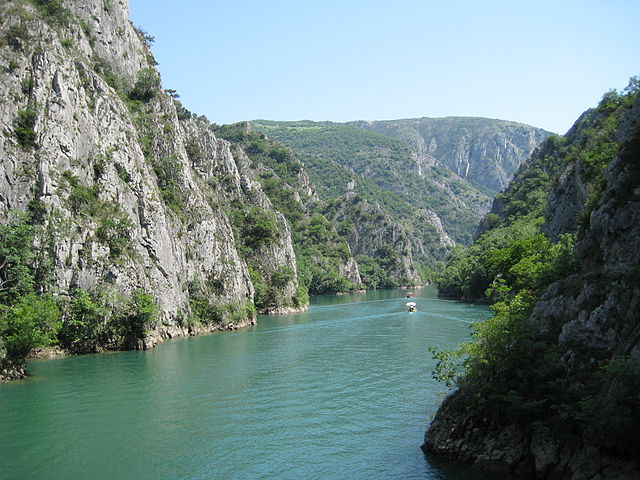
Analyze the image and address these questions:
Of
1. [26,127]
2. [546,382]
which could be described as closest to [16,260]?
[26,127]

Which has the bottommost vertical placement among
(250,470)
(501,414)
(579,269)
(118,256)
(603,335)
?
(250,470)

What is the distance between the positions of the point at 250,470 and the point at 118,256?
128 feet

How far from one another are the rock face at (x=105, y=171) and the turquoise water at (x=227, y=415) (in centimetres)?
1112

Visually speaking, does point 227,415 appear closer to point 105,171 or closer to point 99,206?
point 99,206

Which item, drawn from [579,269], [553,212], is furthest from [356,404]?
[553,212]

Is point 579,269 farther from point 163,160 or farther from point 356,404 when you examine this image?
point 163,160

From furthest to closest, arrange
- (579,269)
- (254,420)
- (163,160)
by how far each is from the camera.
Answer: (163,160) → (254,420) → (579,269)

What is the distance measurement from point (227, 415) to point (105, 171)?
38.6 metres

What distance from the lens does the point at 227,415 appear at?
97.5 feet

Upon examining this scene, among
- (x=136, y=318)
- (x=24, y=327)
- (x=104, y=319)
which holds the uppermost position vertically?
(x=24, y=327)

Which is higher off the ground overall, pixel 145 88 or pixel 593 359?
pixel 145 88

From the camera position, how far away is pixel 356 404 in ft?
101

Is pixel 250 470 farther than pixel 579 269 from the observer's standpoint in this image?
No

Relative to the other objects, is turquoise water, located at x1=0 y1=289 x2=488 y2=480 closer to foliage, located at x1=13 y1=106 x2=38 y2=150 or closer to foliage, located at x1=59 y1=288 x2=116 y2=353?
foliage, located at x1=59 y1=288 x2=116 y2=353
